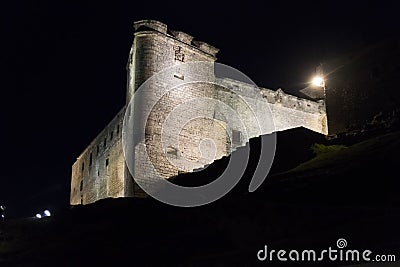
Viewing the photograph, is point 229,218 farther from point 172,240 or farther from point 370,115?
point 370,115

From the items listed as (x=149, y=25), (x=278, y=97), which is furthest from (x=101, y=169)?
(x=278, y=97)

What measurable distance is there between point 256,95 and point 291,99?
3.14 m

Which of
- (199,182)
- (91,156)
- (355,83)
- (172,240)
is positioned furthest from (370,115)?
(91,156)

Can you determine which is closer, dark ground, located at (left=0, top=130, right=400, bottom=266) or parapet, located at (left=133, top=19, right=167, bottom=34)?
dark ground, located at (left=0, top=130, right=400, bottom=266)

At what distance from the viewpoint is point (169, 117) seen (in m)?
27.1

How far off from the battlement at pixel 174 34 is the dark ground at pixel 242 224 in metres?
12.7

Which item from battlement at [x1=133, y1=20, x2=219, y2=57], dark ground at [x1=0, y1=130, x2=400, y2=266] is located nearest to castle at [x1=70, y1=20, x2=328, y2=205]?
battlement at [x1=133, y1=20, x2=219, y2=57]

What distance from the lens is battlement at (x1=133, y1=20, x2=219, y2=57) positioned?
91.9 feet

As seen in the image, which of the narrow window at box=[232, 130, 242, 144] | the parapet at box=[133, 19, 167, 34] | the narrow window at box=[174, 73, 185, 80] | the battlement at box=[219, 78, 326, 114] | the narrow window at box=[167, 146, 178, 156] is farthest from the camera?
the battlement at box=[219, 78, 326, 114]

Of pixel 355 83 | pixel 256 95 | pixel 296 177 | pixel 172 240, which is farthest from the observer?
pixel 256 95

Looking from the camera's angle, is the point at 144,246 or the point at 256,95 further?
the point at 256,95

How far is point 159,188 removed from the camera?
2412cm

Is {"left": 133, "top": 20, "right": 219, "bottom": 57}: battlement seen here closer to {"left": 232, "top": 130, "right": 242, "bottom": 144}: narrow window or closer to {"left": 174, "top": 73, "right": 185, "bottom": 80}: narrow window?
{"left": 174, "top": 73, "right": 185, "bottom": 80}: narrow window

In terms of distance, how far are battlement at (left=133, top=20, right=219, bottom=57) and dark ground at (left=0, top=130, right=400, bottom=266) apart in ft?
41.5
